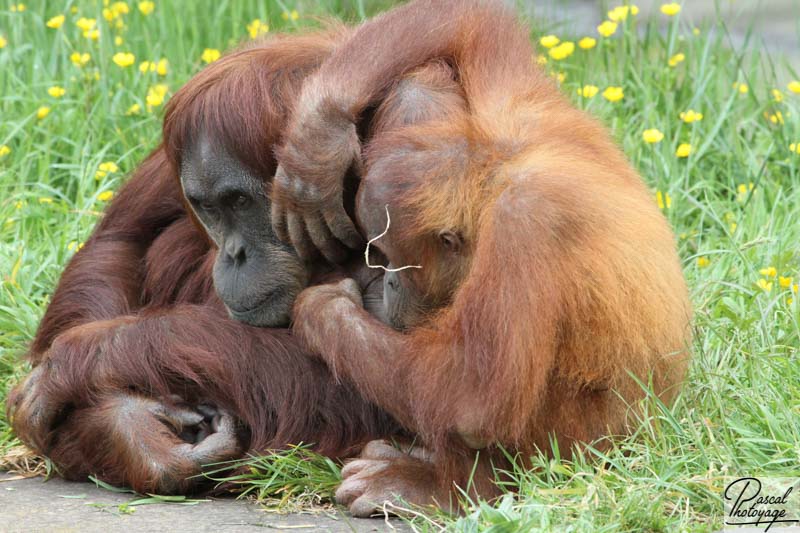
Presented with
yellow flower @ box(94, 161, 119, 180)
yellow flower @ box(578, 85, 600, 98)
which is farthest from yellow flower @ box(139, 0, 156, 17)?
yellow flower @ box(578, 85, 600, 98)

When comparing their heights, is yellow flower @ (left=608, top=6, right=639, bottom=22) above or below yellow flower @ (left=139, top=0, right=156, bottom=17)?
below

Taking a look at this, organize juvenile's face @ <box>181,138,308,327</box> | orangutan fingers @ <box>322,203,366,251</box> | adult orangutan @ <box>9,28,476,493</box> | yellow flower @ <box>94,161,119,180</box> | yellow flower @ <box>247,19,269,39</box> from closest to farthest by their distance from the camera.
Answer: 1. orangutan fingers @ <box>322,203,366,251</box>
2. adult orangutan @ <box>9,28,476,493</box>
3. juvenile's face @ <box>181,138,308,327</box>
4. yellow flower @ <box>94,161,119,180</box>
5. yellow flower @ <box>247,19,269,39</box>

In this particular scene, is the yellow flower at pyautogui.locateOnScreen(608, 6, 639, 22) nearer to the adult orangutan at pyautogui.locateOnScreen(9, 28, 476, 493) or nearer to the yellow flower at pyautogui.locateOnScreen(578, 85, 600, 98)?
the yellow flower at pyautogui.locateOnScreen(578, 85, 600, 98)

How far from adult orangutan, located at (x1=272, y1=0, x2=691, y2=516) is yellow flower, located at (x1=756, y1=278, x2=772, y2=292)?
0.80 meters

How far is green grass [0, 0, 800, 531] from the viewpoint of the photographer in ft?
10.2

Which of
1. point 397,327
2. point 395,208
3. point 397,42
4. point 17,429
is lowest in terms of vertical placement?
point 17,429

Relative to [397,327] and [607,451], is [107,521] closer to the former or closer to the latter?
[397,327]

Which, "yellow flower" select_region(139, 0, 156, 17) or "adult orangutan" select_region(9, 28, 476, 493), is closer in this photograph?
"adult orangutan" select_region(9, 28, 476, 493)

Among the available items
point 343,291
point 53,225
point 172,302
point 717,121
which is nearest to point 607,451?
point 343,291

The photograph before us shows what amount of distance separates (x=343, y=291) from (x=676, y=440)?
0.97 m

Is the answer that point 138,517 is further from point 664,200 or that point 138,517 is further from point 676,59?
point 676,59

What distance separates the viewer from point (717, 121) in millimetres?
5398

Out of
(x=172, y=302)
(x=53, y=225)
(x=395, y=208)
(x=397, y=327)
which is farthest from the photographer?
(x=53, y=225)

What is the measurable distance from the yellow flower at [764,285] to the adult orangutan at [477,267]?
804mm
